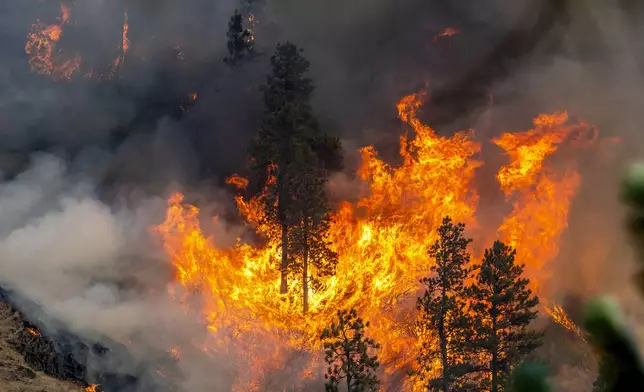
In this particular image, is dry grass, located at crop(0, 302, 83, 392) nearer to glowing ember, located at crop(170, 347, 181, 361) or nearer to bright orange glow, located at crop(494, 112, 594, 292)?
glowing ember, located at crop(170, 347, 181, 361)

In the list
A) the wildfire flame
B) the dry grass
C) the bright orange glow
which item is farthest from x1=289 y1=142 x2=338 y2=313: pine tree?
the wildfire flame

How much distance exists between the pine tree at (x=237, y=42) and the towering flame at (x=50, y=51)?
770 inches

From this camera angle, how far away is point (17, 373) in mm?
16500

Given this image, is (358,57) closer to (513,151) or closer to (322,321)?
(513,151)

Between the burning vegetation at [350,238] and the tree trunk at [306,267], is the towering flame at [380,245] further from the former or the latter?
the tree trunk at [306,267]

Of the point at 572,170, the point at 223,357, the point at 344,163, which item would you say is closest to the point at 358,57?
the point at 344,163

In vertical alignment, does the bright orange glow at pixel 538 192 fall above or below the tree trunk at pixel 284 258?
above

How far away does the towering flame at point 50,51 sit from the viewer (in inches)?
2264

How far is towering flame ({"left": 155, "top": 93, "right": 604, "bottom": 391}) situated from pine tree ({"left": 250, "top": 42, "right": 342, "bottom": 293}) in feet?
8.13

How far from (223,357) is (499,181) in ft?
74.9

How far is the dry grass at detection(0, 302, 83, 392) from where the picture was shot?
1579 centimetres

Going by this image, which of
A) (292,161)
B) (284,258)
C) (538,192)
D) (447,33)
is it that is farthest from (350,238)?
(447,33)

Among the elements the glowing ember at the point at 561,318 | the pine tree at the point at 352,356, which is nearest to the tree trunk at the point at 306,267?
the pine tree at the point at 352,356

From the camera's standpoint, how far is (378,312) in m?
33.4
